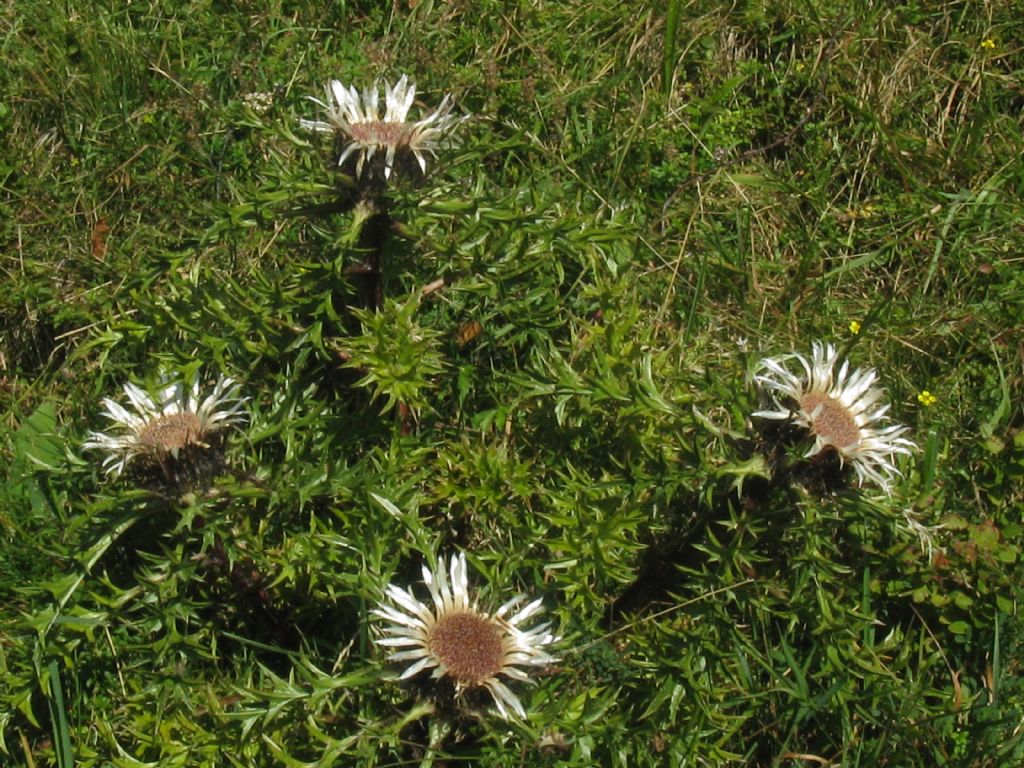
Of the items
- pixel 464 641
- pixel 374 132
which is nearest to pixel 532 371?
pixel 374 132

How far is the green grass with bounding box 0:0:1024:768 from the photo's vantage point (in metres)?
2.07

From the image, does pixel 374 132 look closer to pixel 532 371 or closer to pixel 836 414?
pixel 532 371

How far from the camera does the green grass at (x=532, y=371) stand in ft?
6.79

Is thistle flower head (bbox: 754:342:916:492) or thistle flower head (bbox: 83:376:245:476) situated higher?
thistle flower head (bbox: 754:342:916:492)

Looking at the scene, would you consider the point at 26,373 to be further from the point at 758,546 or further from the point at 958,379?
the point at 958,379

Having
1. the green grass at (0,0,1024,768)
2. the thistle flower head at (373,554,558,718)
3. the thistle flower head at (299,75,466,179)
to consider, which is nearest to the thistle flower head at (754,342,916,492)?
the green grass at (0,0,1024,768)

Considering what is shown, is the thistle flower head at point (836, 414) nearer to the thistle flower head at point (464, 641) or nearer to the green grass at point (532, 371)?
the green grass at point (532, 371)

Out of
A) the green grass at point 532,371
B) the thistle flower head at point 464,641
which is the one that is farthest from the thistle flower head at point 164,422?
the thistle flower head at point 464,641

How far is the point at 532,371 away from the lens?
2.44 m

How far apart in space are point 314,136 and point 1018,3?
1.98 m

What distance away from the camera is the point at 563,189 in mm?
2861

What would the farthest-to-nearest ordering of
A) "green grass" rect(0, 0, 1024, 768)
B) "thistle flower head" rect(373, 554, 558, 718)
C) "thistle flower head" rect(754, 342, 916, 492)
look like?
"green grass" rect(0, 0, 1024, 768) < "thistle flower head" rect(754, 342, 916, 492) < "thistle flower head" rect(373, 554, 558, 718)

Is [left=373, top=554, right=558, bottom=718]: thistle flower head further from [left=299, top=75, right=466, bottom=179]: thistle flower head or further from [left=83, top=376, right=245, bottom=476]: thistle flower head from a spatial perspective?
[left=299, top=75, right=466, bottom=179]: thistle flower head

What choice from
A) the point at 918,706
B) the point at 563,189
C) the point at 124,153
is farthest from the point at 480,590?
the point at 124,153
